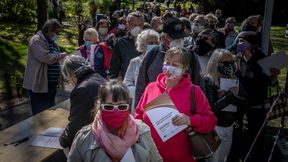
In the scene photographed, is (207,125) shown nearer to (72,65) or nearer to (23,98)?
(72,65)

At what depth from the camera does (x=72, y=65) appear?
416 cm

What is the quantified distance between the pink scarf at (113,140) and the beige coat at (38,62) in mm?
3670

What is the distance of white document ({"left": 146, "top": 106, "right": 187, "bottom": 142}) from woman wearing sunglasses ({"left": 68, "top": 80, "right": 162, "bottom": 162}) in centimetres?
48

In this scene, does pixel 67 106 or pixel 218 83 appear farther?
pixel 67 106

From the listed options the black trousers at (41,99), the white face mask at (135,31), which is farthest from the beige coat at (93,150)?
the black trousers at (41,99)

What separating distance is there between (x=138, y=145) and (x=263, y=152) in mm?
4110

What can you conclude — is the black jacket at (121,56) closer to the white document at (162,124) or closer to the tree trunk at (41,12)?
the white document at (162,124)

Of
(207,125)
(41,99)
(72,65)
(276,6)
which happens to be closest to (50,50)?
(41,99)

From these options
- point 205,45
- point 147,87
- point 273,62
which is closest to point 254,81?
point 273,62

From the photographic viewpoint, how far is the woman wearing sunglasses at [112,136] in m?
2.76

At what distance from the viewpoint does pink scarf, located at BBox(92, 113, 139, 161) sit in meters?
2.75

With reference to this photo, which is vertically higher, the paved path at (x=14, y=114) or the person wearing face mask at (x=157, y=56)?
the person wearing face mask at (x=157, y=56)

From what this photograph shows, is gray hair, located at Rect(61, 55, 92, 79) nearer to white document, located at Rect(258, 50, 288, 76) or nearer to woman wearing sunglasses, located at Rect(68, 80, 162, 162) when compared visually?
woman wearing sunglasses, located at Rect(68, 80, 162, 162)

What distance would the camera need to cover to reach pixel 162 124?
3383mm
